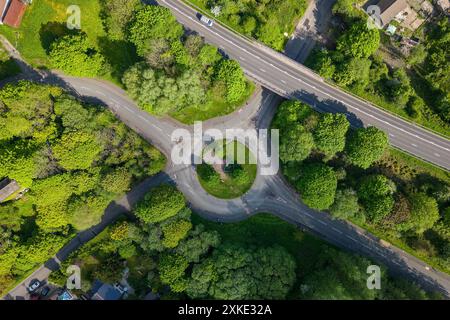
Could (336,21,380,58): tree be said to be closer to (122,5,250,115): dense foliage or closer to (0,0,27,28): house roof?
(122,5,250,115): dense foliage

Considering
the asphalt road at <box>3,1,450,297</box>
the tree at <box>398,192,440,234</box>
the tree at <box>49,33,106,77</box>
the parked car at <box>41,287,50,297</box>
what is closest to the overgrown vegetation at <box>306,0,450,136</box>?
the asphalt road at <box>3,1,450,297</box>

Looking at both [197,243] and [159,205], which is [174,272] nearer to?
[197,243]

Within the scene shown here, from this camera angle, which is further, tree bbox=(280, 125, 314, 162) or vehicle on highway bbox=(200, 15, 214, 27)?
vehicle on highway bbox=(200, 15, 214, 27)

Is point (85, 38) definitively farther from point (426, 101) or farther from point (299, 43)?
point (426, 101)

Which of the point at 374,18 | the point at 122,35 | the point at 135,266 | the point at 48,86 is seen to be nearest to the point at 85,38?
the point at 122,35

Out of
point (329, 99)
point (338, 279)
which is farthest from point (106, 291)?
point (329, 99)

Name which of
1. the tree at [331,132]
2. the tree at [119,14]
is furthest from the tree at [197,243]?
the tree at [119,14]
